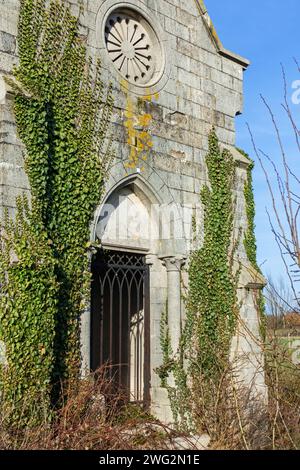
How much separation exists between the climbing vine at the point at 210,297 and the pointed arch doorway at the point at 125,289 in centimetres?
47

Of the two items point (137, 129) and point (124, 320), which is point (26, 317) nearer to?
point (124, 320)

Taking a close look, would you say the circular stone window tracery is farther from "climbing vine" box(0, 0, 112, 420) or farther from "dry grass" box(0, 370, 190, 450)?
"dry grass" box(0, 370, 190, 450)

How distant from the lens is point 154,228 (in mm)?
9094

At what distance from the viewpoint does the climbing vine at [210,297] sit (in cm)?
873

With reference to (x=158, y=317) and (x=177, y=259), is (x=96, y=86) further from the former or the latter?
(x=158, y=317)

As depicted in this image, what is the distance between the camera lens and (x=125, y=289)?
29.6 ft

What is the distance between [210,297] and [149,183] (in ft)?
6.86

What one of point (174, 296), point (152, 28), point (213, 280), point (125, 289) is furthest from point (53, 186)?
point (152, 28)

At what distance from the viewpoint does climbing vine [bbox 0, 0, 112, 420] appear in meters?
6.47

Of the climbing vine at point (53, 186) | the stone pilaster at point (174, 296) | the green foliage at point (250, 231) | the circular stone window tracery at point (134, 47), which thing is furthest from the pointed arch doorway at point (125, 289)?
the green foliage at point (250, 231)

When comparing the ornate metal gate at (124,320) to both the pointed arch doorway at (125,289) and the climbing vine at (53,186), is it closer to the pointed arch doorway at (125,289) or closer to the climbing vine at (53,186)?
the pointed arch doorway at (125,289)

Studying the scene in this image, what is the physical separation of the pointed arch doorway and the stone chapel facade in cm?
2

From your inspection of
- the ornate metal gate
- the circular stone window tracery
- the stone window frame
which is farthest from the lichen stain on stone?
the ornate metal gate

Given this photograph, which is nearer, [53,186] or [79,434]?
[79,434]
